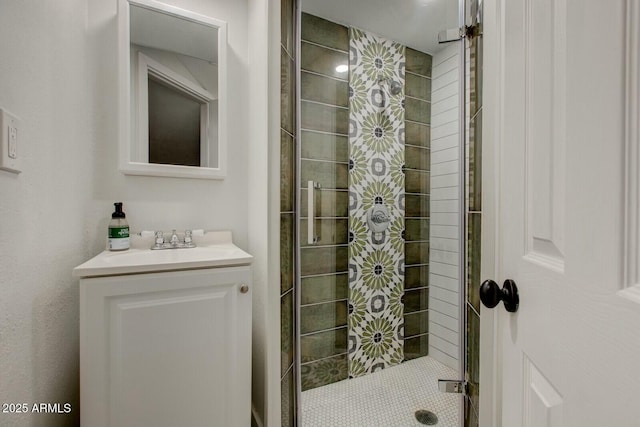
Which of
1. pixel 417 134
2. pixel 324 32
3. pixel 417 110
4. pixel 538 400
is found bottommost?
pixel 538 400

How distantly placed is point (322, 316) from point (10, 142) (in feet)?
4.32

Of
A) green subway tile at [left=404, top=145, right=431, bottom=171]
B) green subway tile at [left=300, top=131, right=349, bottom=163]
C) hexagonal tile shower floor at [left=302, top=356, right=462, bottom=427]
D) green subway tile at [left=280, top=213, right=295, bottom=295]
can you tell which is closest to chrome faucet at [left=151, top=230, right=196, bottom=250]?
green subway tile at [left=280, top=213, right=295, bottom=295]

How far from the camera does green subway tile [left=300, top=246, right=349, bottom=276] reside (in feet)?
4.62

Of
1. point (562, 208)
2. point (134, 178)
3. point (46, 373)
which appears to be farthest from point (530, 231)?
point (134, 178)

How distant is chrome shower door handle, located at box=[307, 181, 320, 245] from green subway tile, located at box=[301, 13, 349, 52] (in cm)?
72

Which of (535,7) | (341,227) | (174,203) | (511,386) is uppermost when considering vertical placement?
(535,7)

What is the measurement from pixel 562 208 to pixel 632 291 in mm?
145

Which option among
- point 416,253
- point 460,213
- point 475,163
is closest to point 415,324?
point 416,253

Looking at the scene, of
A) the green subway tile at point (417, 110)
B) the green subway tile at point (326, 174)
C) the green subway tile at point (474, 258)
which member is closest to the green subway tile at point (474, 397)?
the green subway tile at point (474, 258)

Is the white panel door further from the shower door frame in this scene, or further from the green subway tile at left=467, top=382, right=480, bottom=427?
the shower door frame

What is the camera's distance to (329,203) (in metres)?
1.51

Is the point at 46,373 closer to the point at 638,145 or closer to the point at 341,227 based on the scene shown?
the point at 341,227

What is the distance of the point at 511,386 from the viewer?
560 mm

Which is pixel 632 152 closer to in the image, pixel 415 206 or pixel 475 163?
pixel 475 163
